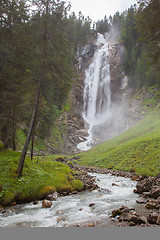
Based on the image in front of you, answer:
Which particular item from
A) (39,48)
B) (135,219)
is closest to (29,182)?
(135,219)

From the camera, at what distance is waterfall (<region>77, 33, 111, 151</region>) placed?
63.2m

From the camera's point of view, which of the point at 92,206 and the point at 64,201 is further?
the point at 64,201

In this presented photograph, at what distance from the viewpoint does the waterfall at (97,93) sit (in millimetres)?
63188

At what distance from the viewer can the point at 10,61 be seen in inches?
605

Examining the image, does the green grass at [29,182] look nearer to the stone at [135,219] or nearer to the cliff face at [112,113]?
the stone at [135,219]

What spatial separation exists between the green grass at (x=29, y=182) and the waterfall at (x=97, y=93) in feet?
124

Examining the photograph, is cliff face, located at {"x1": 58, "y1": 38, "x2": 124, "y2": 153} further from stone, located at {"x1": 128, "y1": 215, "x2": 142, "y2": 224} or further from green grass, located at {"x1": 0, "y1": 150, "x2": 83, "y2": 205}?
stone, located at {"x1": 128, "y1": 215, "x2": 142, "y2": 224}

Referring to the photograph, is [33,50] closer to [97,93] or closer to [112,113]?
[112,113]

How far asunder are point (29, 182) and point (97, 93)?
207ft

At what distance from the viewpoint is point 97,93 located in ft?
233

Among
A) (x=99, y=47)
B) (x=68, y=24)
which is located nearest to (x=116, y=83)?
(x=99, y=47)

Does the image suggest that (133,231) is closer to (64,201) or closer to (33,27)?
(64,201)

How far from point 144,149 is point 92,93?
50.3 m

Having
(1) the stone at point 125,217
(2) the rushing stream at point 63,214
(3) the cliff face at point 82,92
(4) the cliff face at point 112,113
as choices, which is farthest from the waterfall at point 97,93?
(1) the stone at point 125,217
